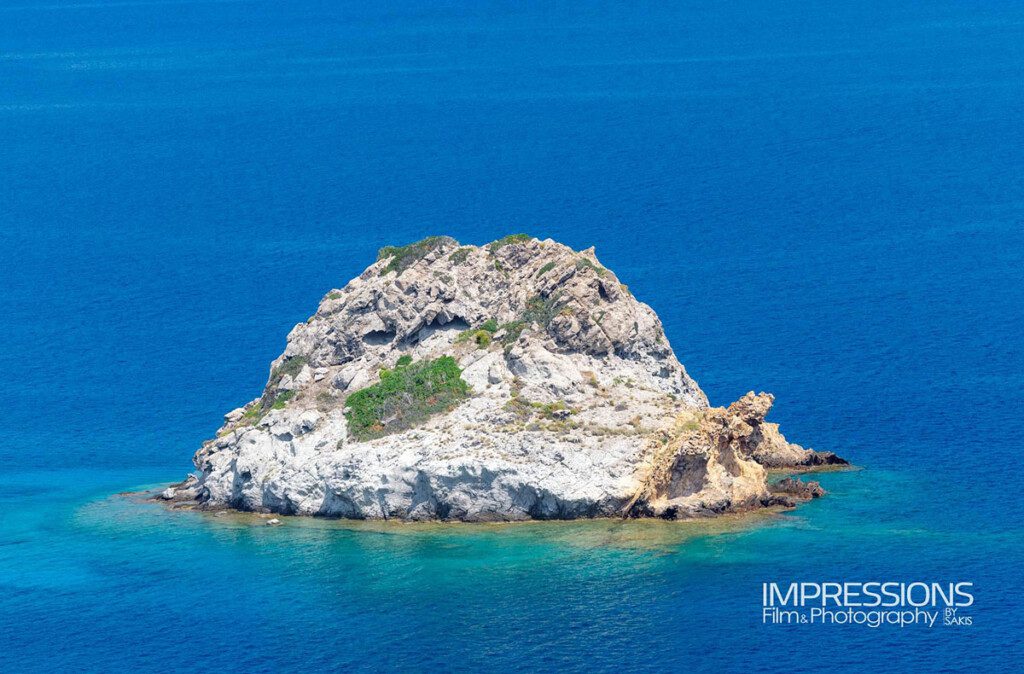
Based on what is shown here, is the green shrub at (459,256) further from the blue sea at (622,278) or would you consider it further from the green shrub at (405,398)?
the blue sea at (622,278)

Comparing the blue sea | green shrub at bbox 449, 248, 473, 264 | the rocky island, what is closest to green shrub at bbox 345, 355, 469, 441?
the rocky island

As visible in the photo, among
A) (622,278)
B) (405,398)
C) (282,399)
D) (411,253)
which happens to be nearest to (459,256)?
(411,253)

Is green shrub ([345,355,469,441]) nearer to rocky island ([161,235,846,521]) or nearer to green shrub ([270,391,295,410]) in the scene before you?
rocky island ([161,235,846,521])

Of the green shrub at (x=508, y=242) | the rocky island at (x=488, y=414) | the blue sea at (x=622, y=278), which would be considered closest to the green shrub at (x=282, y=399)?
the rocky island at (x=488, y=414)

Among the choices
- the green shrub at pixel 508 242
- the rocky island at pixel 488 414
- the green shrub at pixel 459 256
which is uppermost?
the green shrub at pixel 508 242

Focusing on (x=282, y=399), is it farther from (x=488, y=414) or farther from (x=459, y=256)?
(x=459, y=256)

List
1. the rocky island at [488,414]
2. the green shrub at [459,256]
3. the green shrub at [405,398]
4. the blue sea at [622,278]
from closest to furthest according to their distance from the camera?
the blue sea at [622,278] → the rocky island at [488,414] → the green shrub at [405,398] → the green shrub at [459,256]
